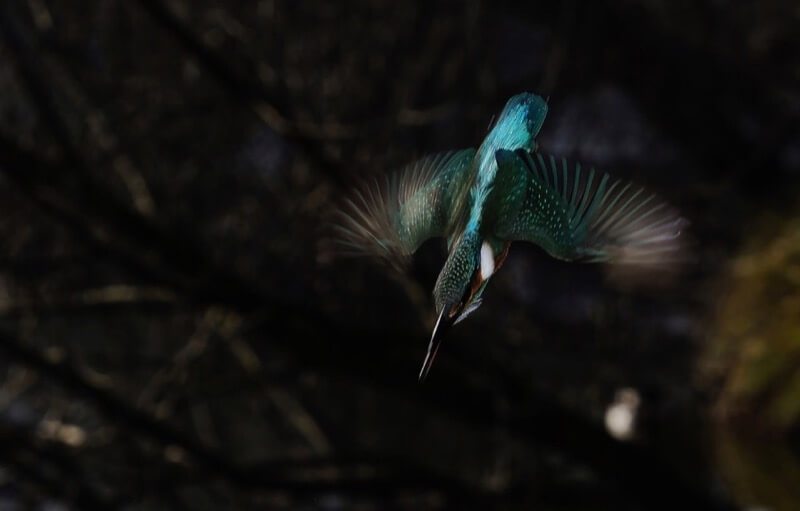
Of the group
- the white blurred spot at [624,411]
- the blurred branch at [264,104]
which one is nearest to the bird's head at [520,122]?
the blurred branch at [264,104]

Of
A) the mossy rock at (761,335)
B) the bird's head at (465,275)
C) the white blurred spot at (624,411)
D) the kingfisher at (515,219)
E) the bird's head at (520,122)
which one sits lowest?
the bird's head at (465,275)

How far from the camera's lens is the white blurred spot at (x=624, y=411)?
1.51 meters

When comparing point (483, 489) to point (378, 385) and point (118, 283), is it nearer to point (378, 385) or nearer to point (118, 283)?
point (378, 385)

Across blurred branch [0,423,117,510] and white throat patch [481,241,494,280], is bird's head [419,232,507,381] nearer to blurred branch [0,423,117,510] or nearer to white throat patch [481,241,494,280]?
white throat patch [481,241,494,280]

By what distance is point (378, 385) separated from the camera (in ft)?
4.91

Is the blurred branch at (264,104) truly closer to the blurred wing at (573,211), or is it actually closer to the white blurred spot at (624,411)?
the white blurred spot at (624,411)

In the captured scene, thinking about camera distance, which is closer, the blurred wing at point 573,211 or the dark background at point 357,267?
the blurred wing at point 573,211

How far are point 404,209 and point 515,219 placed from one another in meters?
0.03

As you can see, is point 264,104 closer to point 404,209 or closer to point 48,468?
point 48,468

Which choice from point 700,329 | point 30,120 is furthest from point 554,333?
point 30,120

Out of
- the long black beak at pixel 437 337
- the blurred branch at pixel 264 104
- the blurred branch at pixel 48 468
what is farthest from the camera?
the blurred branch at pixel 48 468

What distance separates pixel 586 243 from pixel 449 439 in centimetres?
159

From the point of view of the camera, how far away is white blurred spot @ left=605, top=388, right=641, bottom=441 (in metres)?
1.51

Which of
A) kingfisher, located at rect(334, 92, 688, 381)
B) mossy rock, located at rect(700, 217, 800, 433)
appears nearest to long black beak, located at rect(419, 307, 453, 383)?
kingfisher, located at rect(334, 92, 688, 381)
